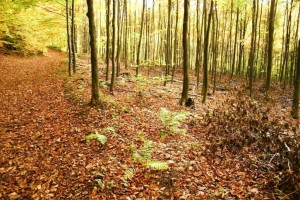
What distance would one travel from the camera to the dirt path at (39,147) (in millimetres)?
5457

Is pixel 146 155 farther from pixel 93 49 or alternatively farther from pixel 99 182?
pixel 93 49

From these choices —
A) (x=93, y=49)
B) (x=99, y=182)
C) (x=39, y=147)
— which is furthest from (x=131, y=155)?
(x=93, y=49)

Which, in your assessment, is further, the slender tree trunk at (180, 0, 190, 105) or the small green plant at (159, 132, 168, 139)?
the slender tree trunk at (180, 0, 190, 105)

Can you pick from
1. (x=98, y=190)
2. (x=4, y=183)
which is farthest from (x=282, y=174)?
(x=4, y=183)

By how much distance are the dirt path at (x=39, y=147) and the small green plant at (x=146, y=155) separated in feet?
4.64

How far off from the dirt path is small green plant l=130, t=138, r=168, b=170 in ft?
4.64

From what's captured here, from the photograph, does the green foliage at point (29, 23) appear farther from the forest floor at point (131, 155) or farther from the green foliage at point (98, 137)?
the green foliage at point (98, 137)

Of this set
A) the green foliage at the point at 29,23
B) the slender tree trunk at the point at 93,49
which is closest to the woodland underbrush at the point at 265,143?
the slender tree trunk at the point at 93,49

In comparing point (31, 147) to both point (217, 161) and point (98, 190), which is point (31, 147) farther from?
point (217, 161)

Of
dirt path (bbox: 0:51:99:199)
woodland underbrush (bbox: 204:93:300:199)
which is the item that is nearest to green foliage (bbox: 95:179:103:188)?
dirt path (bbox: 0:51:99:199)

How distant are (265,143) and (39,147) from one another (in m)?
6.82

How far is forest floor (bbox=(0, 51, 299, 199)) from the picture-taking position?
532cm

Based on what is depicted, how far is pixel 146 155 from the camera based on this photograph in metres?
6.72

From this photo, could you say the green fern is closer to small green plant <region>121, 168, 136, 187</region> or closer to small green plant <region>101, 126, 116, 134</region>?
small green plant <region>121, 168, 136, 187</region>
